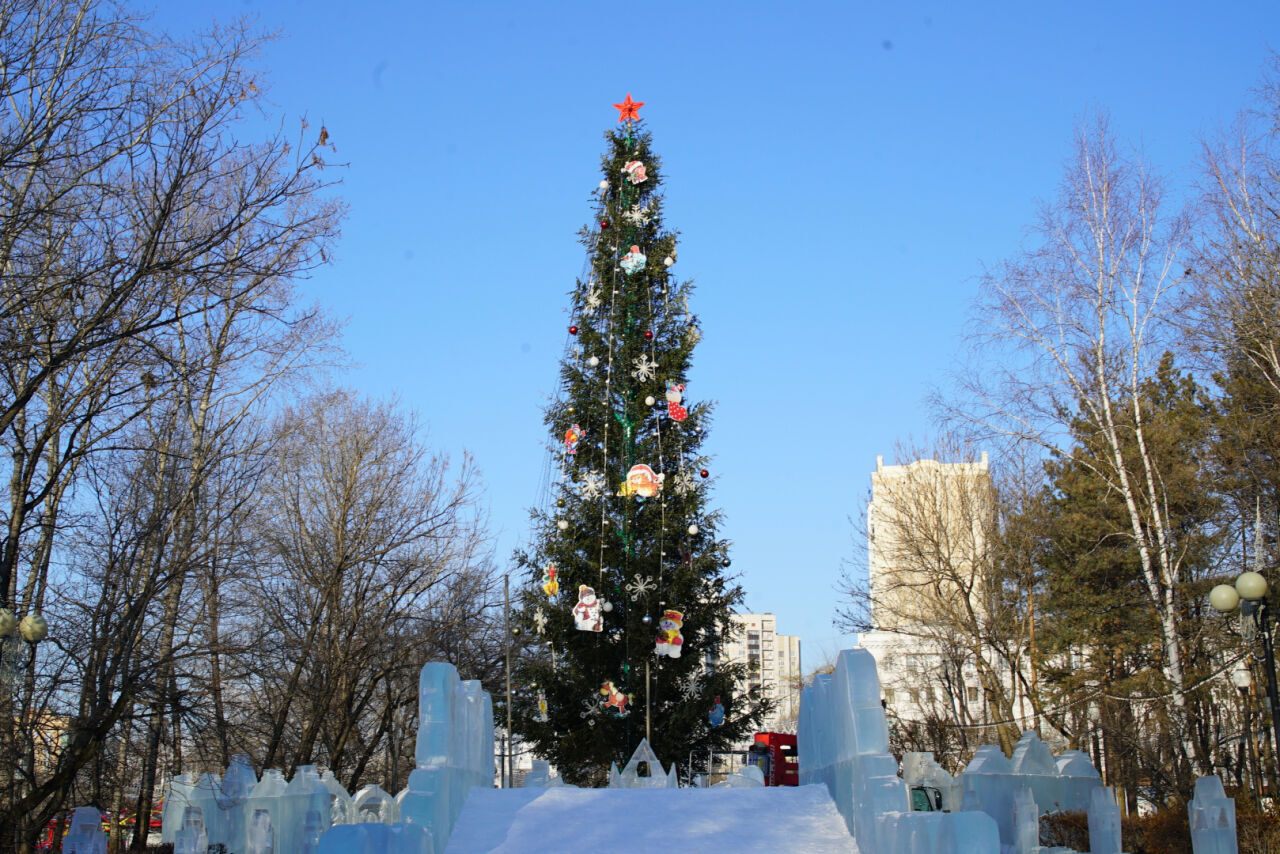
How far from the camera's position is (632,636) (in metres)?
19.9

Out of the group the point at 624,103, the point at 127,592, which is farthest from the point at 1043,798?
the point at 624,103

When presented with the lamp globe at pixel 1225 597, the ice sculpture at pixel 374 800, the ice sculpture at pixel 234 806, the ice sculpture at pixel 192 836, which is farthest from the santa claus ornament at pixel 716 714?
the ice sculpture at pixel 192 836

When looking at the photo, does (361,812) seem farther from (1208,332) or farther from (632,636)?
(1208,332)

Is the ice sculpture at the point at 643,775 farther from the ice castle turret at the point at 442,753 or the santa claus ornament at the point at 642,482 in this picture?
the santa claus ornament at the point at 642,482

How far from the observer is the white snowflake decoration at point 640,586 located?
65.1 ft

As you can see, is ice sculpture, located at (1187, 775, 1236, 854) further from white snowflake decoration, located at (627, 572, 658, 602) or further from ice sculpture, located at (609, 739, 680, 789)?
white snowflake decoration, located at (627, 572, 658, 602)

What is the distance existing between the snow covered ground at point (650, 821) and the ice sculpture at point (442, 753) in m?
0.27

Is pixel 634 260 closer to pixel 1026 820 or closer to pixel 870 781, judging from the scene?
pixel 1026 820

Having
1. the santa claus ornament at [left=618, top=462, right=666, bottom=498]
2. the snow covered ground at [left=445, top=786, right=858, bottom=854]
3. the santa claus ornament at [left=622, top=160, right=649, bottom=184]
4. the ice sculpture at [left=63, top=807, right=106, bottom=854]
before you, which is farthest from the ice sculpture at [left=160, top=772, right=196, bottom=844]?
the santa claus ornament at [left=622, top=160, right=649, bottom=184]

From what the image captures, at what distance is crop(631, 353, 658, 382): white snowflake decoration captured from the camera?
21.0 meters

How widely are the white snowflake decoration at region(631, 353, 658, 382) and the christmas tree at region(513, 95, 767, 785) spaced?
1.2 inches

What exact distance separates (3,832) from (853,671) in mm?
7284

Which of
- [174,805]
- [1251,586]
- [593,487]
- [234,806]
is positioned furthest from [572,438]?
[1251,586]

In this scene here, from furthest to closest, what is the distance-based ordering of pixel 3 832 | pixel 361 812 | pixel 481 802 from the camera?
pixel 361 812 → pixel 481 802 → pixel 3 832
